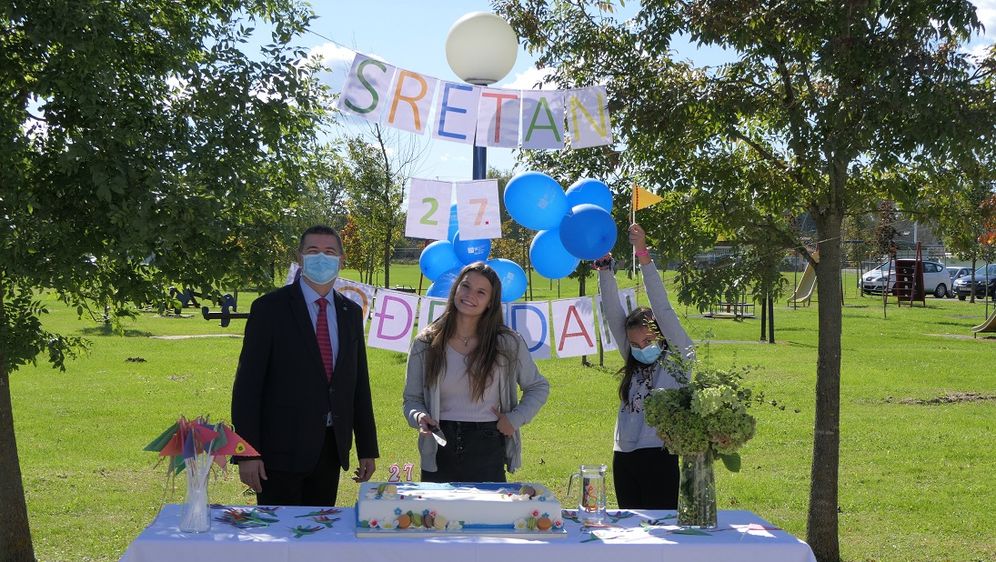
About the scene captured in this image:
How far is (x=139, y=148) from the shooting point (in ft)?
15.5

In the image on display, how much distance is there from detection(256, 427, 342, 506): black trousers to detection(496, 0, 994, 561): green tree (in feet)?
8.63

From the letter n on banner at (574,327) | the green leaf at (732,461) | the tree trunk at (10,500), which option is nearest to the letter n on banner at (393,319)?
the letter n on banner at (574,327)

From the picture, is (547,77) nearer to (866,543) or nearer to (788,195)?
(788,195)

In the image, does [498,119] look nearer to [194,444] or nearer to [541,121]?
[541,121]

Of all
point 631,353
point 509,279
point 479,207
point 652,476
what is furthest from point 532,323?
point 652,476

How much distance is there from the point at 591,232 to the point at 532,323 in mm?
794

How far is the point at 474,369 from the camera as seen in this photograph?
418cm

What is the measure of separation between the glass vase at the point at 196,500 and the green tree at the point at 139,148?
150 centimetres

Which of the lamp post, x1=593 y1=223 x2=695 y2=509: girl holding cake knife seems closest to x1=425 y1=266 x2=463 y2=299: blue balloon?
the lamp post

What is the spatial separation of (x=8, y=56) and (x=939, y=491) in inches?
296

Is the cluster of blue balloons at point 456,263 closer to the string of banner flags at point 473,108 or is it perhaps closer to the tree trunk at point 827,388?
the string of banner flags at point 473,108

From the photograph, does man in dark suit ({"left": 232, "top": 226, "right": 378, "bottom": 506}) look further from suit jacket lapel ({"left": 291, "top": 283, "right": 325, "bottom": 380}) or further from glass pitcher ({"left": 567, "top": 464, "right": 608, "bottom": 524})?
glass pitcher ({"left": 567, "top": 464, "right": 608, "bottom": 524})

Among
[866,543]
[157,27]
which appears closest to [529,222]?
[157,27]

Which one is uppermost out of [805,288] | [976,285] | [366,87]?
[366,87]
